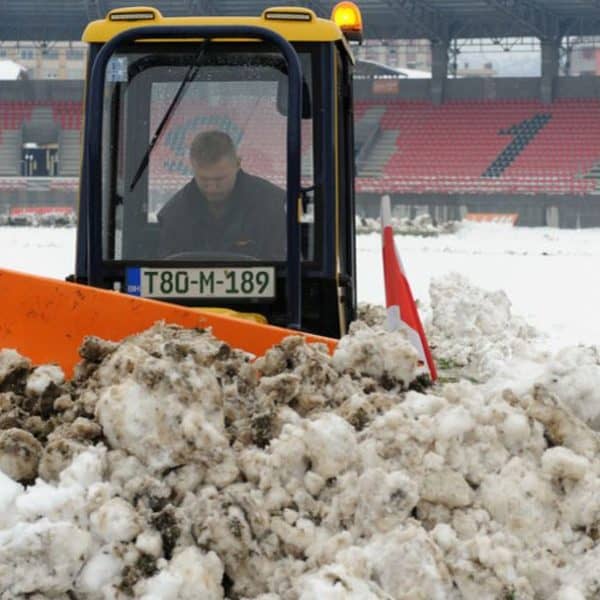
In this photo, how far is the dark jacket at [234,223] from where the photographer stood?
5016mm

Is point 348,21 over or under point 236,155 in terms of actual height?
over

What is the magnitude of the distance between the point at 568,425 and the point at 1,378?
172 cm

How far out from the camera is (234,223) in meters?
5.05

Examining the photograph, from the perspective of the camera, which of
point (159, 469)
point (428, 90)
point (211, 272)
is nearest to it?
point (159, 469)

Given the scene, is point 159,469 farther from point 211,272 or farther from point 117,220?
point 117,220

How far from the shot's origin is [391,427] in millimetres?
3299

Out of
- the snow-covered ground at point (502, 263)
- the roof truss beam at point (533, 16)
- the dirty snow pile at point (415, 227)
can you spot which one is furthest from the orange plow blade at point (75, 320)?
the roof truss beam at point (533, 16)

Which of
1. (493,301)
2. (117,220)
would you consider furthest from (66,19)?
(117,220)

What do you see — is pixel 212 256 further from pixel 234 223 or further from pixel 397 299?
pixel 397 299

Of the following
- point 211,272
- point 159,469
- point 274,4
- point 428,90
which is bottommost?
point 159,469

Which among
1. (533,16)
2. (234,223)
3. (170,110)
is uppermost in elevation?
(533,16)

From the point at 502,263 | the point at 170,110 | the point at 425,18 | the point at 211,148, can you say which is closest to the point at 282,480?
the point at 211,148

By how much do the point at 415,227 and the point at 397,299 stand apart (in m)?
24.4

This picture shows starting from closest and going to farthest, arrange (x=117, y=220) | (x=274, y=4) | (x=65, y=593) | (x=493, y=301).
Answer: (x=65, y=593) → (x=117, y=220) → (x=493, y=301) → (x=274, y=4)
